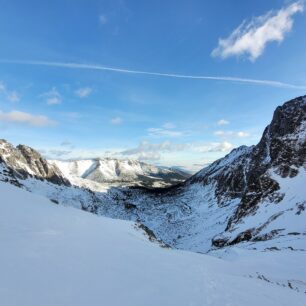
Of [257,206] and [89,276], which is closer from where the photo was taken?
[89,276]

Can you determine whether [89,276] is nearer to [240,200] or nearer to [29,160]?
[240,200]

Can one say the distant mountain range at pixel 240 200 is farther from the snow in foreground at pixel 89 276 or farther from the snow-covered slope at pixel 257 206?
the snow in foreground at pixel 89 276

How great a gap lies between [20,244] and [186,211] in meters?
109

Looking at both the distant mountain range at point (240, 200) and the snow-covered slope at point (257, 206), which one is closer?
the snow-covered slope at point (257, 206)

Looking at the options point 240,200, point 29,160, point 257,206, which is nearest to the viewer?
point 257,206

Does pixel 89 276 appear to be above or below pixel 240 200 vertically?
above

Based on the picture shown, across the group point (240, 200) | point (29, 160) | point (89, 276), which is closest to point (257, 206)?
point (240, 200)

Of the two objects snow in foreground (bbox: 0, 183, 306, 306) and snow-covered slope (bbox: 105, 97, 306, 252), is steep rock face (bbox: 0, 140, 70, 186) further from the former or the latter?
snow in foreground (bbox: 0, 183, 306, 306)

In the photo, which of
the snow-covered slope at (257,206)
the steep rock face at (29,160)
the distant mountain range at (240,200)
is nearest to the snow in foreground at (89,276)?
the distant mountain range at (240,200)

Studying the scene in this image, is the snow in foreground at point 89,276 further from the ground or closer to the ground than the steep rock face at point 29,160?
closer to the ground

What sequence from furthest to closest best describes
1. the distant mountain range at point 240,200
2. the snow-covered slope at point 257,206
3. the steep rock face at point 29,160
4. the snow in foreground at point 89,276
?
the steep rock face at point 29,160 → the distant mountain range at point 240,200 → the snow-covered slope at point 257,206 → the snow in foreground at point 89,276

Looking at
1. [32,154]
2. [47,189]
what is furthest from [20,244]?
[32,154]

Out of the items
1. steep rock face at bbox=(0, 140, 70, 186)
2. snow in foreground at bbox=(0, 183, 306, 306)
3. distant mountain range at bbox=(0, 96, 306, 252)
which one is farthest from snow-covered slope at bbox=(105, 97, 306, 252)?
steep rock face at bbox=(0, 140, 70, 186)

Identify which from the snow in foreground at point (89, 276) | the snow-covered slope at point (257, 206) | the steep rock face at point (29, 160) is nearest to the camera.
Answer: the snow in foreground at point (89, 276)
